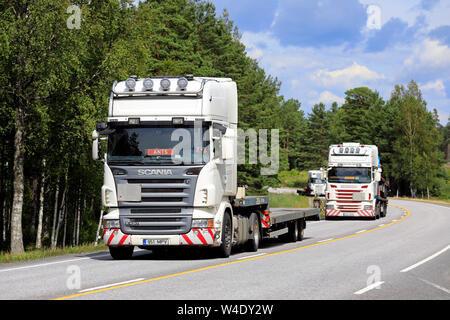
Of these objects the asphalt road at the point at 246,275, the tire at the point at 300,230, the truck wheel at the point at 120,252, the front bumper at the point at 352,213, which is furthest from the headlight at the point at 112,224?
the front bumper at the point at 352,213

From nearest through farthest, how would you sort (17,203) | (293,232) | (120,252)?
1. (120,252)
2. (293,232)
3. (17,203)

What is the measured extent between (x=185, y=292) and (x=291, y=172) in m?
128

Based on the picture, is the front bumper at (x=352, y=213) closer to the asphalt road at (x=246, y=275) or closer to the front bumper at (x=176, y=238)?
the asphalt road at (x=246, y=275)

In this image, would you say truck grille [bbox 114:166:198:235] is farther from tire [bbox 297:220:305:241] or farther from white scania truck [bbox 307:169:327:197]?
white scania truck [bbox 307:169:327:197]

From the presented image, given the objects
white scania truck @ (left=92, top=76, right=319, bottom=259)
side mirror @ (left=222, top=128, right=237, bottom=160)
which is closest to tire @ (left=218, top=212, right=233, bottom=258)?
white scania truck @ (left=92, top=76, right=319, bottom=259)

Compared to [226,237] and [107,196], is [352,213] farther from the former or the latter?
[107,196]

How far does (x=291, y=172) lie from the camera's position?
449 feet

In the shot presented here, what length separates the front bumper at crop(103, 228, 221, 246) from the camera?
1410 cm

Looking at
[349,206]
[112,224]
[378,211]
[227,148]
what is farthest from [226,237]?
[378,211]

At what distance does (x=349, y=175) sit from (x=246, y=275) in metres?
24.1

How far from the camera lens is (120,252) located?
1530cm

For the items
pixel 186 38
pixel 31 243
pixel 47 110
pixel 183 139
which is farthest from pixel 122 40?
pixel 186 38

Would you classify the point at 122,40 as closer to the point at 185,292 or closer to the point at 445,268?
the point at 445,268

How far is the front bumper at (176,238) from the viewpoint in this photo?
46.3 feet
